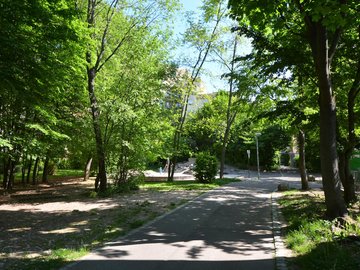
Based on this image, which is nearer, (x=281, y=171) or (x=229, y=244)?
(x=229, y=244)

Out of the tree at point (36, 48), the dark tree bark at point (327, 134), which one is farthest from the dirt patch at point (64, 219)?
the dark tree bark at point (327, 134)

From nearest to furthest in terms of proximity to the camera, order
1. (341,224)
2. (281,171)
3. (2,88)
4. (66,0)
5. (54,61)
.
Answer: (341,224), (2,88), (54,61), (66,0), (281,171)

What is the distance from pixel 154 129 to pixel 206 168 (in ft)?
16.9

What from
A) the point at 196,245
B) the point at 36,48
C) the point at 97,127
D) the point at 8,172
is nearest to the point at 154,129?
the point at 97,127

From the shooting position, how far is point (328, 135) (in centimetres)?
877

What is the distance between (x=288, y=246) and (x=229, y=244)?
1.23 meters

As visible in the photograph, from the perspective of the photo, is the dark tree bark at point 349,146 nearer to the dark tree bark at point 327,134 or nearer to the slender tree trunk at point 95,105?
the dark tree bark at point 327,134

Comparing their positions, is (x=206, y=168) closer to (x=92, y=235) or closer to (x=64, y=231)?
(x=64, y=231)

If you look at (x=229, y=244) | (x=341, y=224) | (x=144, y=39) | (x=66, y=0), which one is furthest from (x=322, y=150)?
(x=144, y=39)

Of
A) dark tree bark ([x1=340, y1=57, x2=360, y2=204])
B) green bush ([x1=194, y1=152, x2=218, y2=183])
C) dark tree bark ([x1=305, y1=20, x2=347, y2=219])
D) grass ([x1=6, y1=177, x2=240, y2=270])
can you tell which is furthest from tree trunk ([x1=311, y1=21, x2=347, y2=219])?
green bush ([x1=194, y1=152, x2=218, y2=183])

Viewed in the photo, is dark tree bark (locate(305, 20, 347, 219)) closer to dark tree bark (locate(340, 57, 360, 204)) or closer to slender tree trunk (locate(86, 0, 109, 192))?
dark tree bark (locate(340, 57, 360, 204))

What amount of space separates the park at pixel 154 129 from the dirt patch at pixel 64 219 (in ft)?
0.19

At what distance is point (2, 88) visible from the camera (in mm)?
9188

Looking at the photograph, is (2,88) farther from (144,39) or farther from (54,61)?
(144,39)
